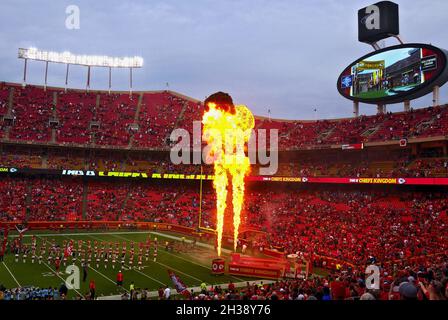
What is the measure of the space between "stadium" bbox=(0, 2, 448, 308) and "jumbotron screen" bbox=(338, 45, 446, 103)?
0.17 meters

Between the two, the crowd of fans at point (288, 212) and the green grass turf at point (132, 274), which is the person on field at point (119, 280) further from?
the crowd of fans at point (288, 212)

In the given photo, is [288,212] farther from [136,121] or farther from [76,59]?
[76,59]

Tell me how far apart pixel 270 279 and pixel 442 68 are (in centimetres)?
2835

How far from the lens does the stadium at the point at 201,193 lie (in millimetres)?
26297

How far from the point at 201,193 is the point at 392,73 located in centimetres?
2467

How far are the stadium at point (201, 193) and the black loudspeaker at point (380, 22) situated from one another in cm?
343

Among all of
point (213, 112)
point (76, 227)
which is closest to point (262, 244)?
point (213, 112)

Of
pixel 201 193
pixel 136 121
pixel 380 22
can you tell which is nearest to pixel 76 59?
pixel 136 121

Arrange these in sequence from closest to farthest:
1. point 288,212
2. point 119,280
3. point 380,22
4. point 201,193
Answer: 1. point 119,280
2. point 288,212
3. point 380,22
4. point 201,193

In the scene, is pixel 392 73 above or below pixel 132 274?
above

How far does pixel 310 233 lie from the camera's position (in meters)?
36.2

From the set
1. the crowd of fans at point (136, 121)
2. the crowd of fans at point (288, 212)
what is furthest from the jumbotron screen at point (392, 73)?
the crowd of fans at point (288, 212)

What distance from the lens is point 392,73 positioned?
148ft

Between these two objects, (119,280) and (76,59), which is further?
(76,59)
